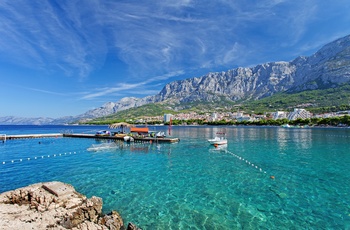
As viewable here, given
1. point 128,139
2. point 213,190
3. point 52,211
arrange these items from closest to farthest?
point 52,211
point 213,190
point 128,139

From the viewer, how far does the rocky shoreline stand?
8.34 metres

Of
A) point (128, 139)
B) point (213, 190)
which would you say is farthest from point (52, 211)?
point (128, 139)

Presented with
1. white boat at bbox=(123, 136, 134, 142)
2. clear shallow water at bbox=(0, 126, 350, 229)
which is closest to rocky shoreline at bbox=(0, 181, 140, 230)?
clear shallow water at bbox=(0, 126, 350, 229)

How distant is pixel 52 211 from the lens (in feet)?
30.5

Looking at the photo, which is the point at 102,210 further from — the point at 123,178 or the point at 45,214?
the point at 123,178

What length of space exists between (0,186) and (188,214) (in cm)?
1570

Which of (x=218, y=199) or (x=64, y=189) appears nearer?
(x=64, y=189)

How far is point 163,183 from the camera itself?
16672mm

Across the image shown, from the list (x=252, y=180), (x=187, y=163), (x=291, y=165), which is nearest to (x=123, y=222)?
(x=252, y=180)

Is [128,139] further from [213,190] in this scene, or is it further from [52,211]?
[52,211]

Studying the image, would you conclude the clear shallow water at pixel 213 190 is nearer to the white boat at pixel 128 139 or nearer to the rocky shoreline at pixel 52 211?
the rocky shoreline at pixel 52 211

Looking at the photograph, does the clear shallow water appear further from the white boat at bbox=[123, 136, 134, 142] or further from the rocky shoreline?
the white boat at bbox=[123, 136, 134, 142]

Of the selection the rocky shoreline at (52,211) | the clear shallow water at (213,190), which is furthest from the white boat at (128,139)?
the rocky shoreline at (52,211)

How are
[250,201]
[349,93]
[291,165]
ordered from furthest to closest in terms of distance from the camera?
[349,93]
[291,165]
[250,201]
